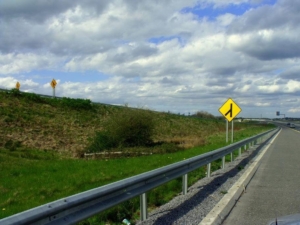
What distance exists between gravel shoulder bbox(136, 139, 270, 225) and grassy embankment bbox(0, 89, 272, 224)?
52 centimetres

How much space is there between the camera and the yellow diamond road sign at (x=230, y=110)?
26.7 metres

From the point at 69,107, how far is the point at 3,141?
18340 mm

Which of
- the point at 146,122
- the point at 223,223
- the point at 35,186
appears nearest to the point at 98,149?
the point at 146,122

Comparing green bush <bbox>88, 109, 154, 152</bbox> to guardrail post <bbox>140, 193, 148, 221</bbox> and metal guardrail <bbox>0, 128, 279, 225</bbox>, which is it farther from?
guardrail post <bbox>140, 193, 148, 221</bbox>

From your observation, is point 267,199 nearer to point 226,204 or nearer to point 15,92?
point 226,204

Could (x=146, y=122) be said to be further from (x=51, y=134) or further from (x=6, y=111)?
(x=6, y=111)

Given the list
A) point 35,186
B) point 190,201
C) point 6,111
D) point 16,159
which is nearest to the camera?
point 190,201

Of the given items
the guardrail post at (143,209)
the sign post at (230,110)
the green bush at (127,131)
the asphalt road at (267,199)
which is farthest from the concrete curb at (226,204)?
the green bush at (127,131)

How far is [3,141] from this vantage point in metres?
27.7

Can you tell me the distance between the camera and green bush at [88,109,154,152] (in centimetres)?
3041

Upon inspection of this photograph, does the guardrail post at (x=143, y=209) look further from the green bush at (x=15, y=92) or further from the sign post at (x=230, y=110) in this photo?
the green bush at (x=15, y=92)

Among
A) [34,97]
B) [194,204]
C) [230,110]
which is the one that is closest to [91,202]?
[194,204]

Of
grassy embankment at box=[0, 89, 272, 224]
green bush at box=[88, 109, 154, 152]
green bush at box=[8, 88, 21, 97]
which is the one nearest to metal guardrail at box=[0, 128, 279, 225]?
grassy embankment at box=[0, 89, 272, 224]

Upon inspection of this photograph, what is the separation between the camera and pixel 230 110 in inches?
1057
